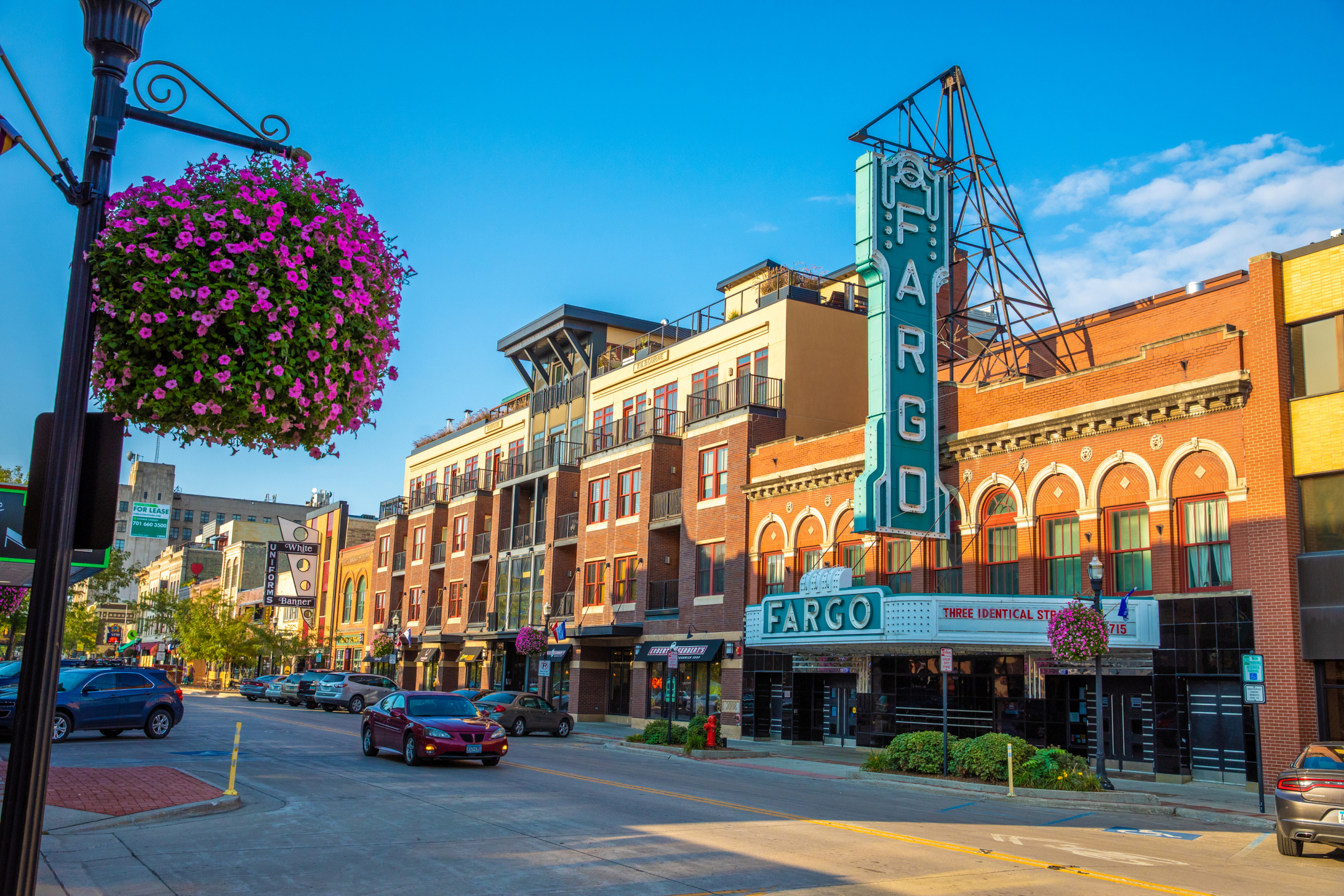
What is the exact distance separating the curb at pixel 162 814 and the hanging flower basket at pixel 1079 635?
15742mm

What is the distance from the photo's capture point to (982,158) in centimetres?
3425

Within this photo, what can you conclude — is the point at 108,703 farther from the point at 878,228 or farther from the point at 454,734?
the point at 878,228

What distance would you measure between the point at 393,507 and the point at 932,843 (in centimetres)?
6249

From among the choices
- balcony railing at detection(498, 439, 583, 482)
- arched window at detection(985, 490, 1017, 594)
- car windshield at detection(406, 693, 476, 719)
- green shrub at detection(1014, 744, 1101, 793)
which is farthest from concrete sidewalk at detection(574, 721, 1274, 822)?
balcony railing at detection(498, 439, 583, 482)

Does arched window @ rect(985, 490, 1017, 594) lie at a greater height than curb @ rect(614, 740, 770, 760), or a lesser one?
greater

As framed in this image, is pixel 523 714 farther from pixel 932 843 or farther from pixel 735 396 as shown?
pixel 932 843

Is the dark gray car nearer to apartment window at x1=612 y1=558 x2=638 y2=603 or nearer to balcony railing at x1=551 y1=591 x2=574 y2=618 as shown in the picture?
apartment window at x1=612 y1=558 x2=638 y2=603

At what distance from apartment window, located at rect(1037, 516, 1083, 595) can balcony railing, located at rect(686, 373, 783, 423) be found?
13328 mm

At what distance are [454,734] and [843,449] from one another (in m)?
17.6

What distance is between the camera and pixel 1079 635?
22125 mm

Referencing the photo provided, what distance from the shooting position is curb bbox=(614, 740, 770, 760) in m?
29.3

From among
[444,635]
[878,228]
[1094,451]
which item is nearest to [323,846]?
[1094,451]

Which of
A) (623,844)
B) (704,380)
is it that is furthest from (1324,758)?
(704,380)

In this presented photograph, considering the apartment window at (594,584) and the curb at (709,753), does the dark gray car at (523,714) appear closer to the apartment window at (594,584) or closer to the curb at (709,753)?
the curb at (709,753)
